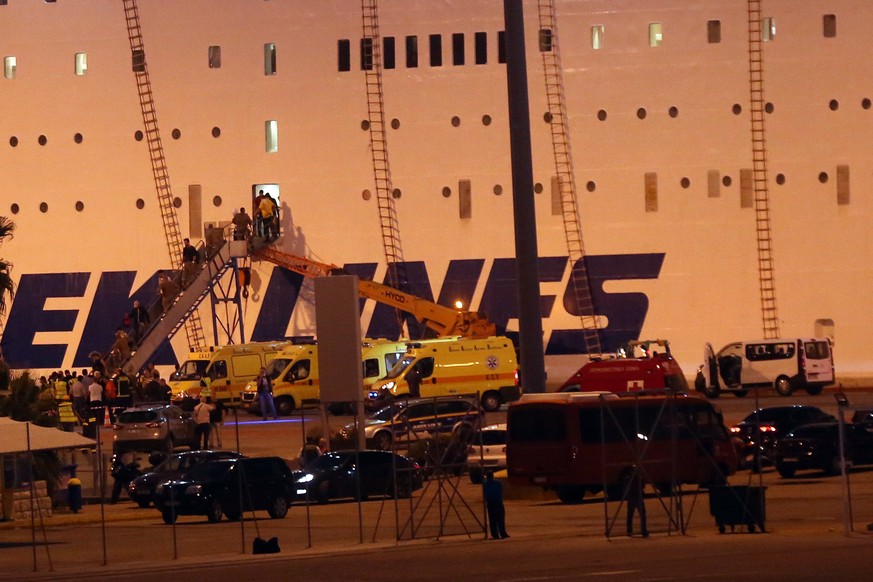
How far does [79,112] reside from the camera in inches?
1164

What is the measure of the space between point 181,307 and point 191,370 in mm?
1202

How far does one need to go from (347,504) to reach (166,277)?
1149 centimetres

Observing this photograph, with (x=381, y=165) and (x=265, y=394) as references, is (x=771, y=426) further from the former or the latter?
(x=381, y=165)

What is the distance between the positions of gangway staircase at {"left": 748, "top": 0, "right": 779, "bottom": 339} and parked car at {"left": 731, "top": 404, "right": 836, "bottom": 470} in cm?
647

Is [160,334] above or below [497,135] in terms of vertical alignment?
below

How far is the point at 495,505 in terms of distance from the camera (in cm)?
1409

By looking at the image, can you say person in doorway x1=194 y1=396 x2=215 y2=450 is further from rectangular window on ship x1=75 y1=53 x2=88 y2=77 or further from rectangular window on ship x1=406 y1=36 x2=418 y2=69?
rectangular window on ship x1=75 y1=53 x2=88 y2=77

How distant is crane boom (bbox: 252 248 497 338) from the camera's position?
27125 millimetres

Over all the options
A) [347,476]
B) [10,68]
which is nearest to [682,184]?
[347,476]

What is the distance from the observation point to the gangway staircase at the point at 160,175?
95.8 feet

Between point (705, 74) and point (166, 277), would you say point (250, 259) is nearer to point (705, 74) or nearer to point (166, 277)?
point (166, 277)

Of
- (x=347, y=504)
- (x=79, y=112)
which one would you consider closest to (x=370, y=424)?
(x=347, y=504)

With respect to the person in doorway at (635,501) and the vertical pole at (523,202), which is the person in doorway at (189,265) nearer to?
the vertical pole at (523,202)

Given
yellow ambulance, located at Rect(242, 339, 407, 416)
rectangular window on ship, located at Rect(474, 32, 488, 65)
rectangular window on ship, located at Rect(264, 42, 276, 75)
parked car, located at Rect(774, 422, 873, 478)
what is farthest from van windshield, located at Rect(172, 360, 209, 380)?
parked car, located at Rect(774, 422, 873, 478)
